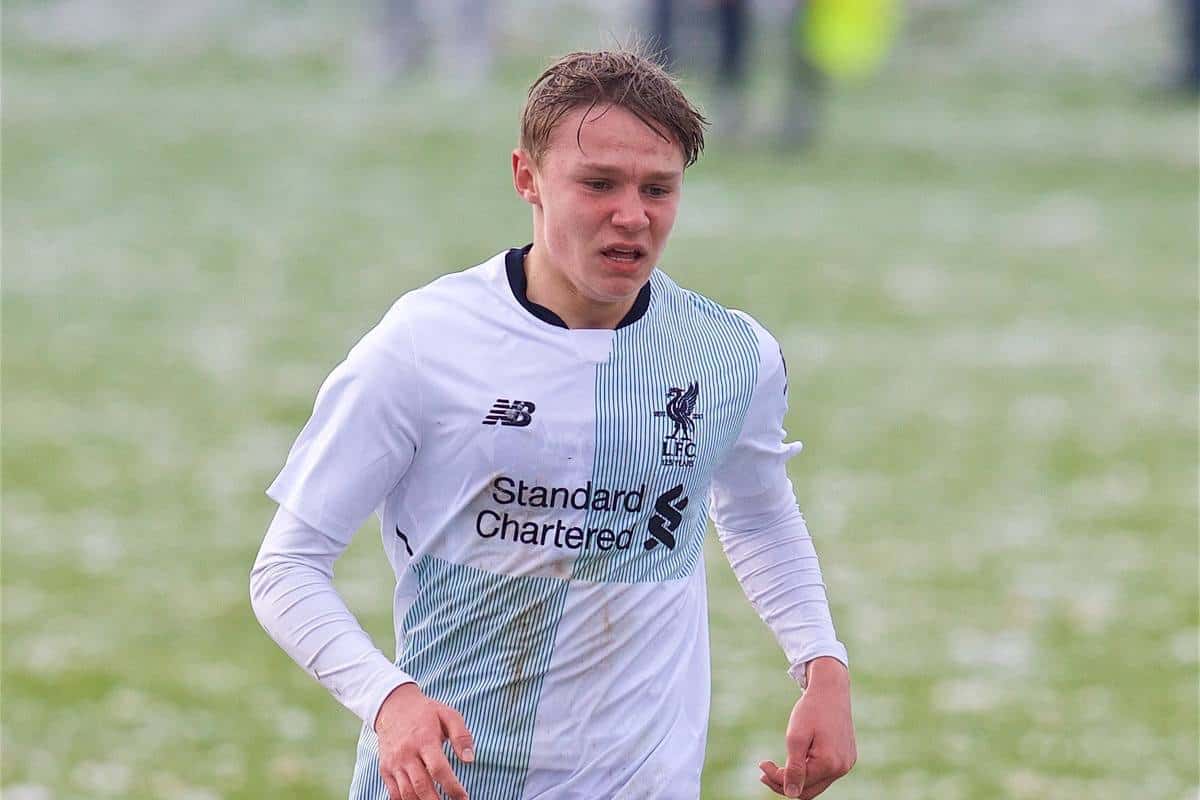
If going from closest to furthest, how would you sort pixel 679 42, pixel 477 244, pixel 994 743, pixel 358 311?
pixel 994 743, pixel 358 311, pixel 477 244, pixel 679 42

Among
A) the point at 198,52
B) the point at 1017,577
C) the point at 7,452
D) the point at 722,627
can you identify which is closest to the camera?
the point at 722,627

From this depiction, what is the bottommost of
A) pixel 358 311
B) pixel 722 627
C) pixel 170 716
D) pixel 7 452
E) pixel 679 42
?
pixel 170 716

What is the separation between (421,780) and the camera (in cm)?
303

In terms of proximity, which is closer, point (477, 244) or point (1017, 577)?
point (1017, 577)

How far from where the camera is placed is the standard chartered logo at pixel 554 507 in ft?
11.0

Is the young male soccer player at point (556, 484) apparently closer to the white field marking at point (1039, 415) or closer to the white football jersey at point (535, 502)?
the white football jersey at point (535, 502)

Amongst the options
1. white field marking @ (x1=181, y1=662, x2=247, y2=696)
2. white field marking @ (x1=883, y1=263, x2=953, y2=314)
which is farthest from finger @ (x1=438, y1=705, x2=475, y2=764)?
white field marking @ (x1=883, y1=263, x2=953, y2=314)

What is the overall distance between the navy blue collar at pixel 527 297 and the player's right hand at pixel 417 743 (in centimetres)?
64

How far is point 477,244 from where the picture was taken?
19.2 meters

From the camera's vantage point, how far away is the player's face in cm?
323

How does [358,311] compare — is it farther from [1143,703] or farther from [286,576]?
[286,576]

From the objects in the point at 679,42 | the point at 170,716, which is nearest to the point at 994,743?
the point at 170,716

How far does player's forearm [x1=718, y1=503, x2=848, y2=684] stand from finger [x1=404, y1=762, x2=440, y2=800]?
85cm

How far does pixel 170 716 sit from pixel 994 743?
327 centimetres
